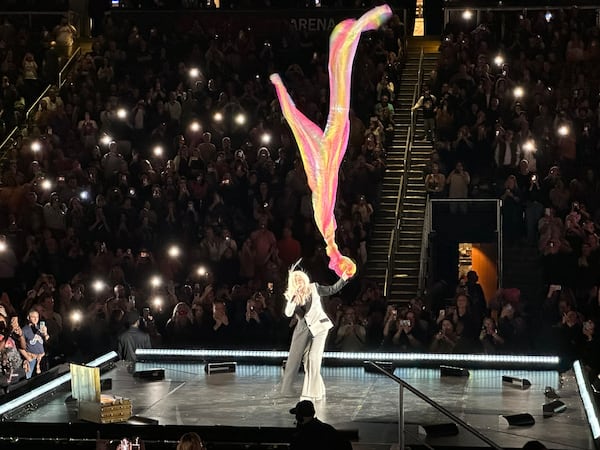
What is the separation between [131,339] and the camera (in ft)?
68.7

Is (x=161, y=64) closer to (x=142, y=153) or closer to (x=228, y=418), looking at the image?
(x=142, y=153)

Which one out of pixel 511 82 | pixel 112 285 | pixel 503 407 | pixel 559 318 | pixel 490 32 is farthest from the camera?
pixel 490 32

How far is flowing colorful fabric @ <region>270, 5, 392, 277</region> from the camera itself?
17.1 metres

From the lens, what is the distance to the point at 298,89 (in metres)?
28.0

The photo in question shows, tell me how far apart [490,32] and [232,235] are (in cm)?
850

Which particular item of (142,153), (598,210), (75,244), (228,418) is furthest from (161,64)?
(228,418)

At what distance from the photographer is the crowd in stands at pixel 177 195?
21766mm

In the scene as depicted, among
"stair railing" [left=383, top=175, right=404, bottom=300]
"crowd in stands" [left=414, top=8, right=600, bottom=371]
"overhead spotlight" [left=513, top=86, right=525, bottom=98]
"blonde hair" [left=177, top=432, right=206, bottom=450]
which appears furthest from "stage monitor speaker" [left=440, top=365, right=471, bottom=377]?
"blonde hair" [left=177, top=432, right=206, bottom=450]

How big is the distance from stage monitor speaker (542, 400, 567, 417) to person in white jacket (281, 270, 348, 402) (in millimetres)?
2957

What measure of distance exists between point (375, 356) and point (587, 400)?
177 inches

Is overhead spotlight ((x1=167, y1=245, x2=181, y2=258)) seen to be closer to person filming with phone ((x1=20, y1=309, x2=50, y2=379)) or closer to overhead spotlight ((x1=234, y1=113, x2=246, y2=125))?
overhead spotlight ((x1=234, y1=113, x2=246, y2=125))

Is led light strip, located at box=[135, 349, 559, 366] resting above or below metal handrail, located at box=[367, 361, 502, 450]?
below

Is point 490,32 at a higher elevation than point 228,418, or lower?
higher

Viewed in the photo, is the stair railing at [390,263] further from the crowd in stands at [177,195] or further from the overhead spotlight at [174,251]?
the overhead spotlight at [174,251]
